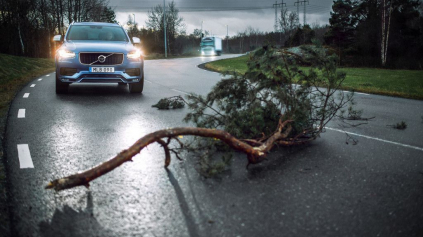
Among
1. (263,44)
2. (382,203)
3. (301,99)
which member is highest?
(263,44)

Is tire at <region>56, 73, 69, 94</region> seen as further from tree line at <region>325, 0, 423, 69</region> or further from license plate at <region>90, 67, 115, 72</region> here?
tree line at <region>325, 0, 423, 69</region>

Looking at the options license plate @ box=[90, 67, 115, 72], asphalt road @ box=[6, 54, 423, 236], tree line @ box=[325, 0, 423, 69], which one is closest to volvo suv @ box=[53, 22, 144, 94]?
license plate @ box=[90, 67, 115, 72]

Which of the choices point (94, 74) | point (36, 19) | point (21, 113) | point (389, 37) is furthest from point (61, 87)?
point (36, 19)

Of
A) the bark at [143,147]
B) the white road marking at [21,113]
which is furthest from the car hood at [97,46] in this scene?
the bark at [143,147]

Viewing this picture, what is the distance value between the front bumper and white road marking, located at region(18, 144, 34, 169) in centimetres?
548

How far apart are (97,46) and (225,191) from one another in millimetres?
8497

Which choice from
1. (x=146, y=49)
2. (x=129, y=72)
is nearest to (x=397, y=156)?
(x=129, y=72)

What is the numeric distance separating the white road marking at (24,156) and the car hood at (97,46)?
5782mm

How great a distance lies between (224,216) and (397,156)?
3.02 metres

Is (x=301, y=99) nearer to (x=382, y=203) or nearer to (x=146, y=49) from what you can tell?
(x=382, y=203)

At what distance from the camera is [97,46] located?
11.1 meters

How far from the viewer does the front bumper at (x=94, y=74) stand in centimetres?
1067

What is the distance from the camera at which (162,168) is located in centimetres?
448

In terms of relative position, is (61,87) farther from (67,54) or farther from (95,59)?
(95,59)
